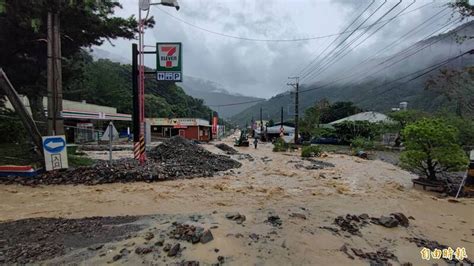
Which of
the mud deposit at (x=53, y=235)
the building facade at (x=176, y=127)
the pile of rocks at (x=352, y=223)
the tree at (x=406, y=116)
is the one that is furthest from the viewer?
the building facade at (x=176, y=127)

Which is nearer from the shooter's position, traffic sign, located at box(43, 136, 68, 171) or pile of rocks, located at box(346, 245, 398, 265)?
pile of rocks, located at box(346, 245, 398, 265)

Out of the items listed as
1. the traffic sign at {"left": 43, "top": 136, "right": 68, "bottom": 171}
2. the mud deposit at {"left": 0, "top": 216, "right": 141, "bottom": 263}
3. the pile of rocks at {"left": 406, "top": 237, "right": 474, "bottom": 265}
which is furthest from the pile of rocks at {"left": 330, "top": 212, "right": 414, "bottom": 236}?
the traffic sign at {"left": 43, "top": 136, "right": 68, "bottom": 171}

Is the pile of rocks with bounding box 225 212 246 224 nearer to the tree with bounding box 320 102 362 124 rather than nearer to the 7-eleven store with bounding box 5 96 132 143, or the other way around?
the 7-eleven store with bounding box 5 96 132 143

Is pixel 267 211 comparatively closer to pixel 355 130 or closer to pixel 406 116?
pixel 406 116

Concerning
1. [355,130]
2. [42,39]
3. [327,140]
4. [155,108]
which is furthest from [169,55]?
[155,108]

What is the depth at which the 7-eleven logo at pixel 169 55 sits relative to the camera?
49.8 ft

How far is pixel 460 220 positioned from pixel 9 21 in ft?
62.1

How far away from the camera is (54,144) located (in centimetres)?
1252

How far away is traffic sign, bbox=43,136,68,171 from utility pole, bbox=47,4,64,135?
1325mm

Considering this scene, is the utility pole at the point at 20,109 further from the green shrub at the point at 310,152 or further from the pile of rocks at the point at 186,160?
the green shrub at the point at 310,152

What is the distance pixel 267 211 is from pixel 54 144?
31.4ft

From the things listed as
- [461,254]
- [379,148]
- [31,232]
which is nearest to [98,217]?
[31,232]

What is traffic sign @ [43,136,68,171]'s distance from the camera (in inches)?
487

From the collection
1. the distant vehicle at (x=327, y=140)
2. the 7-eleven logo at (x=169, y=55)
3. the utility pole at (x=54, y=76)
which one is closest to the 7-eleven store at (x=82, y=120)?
the utility pole at (x=54, y=76)
